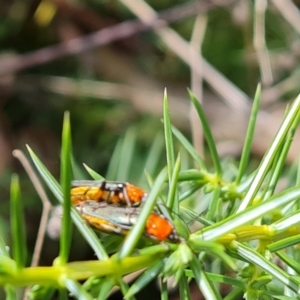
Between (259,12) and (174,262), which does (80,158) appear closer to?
(259,12)

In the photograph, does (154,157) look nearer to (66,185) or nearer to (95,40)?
(95,40)

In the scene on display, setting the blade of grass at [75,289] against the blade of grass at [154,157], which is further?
the blade of grass at [154,157]

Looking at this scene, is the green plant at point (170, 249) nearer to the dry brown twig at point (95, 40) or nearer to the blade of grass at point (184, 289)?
the blade of grass at point (184, 289)

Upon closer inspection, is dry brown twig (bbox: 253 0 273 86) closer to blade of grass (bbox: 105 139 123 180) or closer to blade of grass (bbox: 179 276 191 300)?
blade of grass (bbox: 105 139 123 180)

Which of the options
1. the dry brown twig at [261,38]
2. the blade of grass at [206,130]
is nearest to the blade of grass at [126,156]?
the dry brown twig at [261,38]

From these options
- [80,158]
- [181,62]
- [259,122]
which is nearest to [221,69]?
[181,62]

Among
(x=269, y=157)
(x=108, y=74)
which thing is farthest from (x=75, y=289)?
(x=108, y=74)
